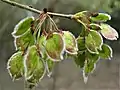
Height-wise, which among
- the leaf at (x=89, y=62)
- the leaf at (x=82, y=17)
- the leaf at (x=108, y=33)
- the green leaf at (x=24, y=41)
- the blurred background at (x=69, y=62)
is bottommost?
the leaf at (x=89, y=62)

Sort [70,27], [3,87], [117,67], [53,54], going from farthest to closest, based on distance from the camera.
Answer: [117,67], [70,27], [3,87], [53,54]

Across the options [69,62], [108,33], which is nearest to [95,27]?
[108,33]

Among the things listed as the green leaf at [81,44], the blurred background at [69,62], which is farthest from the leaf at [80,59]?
the blurred background at [69,62]

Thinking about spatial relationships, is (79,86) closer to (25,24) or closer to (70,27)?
(70,27)

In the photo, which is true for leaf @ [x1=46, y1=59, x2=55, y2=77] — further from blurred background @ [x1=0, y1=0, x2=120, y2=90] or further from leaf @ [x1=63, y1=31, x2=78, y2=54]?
blurred background @ [x1=0, y1=0, x2=120, y2=90]

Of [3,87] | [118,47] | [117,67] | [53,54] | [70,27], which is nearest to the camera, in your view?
[53,54]

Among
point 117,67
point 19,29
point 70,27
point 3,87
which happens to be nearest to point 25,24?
point 19,29

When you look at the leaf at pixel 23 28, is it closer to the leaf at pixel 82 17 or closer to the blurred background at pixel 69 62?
the leaf at pixel 82 17

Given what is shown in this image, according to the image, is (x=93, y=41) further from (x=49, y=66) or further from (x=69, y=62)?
(x=69, y=62)
